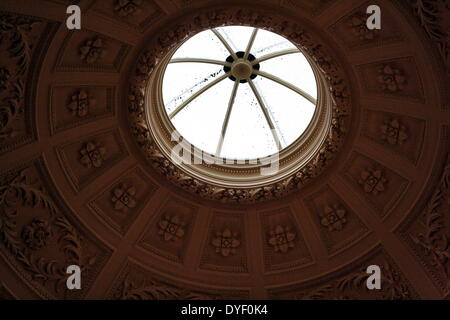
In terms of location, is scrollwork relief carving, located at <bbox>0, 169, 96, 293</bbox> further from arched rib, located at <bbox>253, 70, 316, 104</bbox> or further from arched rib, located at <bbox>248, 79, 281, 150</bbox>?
arched rib, located at <bbox>253, 70, 316, 104</bbox>

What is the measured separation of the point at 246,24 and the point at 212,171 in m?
4.05

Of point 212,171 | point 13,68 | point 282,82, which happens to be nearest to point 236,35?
point 282,82

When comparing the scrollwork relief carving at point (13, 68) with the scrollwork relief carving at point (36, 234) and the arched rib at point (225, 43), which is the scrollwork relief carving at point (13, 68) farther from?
the arched rib at point (225, 43)

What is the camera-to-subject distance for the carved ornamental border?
11.9m

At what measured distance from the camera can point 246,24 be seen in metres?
12.1

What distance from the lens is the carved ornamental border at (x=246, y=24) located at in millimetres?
11922

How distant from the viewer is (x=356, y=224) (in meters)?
13.3

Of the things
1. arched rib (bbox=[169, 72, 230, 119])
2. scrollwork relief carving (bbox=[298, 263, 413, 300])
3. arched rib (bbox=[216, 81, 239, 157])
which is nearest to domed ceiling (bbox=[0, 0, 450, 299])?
scrollwork relief carving (bbox=[298, 263, 413, 300])

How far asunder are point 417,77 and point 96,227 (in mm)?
7890

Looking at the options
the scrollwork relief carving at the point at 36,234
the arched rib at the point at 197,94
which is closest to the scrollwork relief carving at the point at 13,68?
the scrollwork relief carving at the point at 36,234

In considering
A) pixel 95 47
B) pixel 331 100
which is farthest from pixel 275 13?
pixel 95 47

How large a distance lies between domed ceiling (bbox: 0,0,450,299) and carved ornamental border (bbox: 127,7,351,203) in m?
0.03

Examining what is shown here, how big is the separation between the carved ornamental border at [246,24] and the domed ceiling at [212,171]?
0.11ft

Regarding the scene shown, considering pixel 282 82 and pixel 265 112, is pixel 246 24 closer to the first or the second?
pixel 282 82
